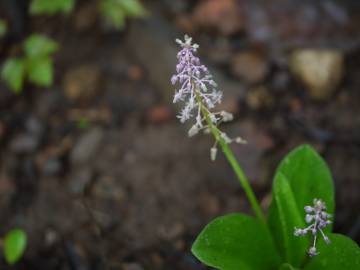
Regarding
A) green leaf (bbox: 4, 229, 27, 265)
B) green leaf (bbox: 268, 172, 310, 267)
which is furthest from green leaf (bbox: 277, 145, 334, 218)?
green leaf (bbox: 4, 229, 27, 265)

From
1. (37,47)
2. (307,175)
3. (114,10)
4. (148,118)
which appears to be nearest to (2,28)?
(37,47)

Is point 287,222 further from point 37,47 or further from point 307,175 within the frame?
point 37,47

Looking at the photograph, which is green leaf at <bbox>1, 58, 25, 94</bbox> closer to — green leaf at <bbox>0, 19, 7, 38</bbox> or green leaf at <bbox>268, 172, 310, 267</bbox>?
green leaf at <bbox>0, 19, 7, 38</bbox>

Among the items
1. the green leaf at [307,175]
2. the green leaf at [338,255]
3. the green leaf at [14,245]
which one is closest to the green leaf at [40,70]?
the green leaf at [14,245]

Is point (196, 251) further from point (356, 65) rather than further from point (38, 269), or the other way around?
point (356, 65)

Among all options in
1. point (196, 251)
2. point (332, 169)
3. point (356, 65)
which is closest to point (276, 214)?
point (196, 251)

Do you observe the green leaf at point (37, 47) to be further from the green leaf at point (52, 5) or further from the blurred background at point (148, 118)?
the green leaf at point (52, 5)
